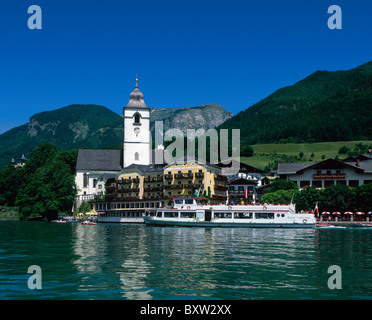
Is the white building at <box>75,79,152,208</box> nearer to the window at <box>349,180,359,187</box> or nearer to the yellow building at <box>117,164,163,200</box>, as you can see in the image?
the yellow building at <box>117,164,163,200</box>

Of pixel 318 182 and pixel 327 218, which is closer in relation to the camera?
pixel 327 218

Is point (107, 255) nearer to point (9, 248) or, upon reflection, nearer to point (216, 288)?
point (9, 248)

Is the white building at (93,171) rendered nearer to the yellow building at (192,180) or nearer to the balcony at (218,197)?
the yellow building at (192,180)

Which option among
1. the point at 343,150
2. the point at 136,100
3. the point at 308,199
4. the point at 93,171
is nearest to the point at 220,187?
the point at 308,199

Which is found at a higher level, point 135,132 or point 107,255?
point 135,132

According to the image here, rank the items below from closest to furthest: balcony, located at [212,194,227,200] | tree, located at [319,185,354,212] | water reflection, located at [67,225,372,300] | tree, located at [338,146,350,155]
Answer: water reflection, located at [67,225,372,300], tree, located at [319,185,354,212], balcony, located at [212,194,227,200], tree, located at [338,146,350,155]

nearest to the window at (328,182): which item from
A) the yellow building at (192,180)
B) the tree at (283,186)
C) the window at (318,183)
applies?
the window at (318,183)

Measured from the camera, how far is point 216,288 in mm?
19906

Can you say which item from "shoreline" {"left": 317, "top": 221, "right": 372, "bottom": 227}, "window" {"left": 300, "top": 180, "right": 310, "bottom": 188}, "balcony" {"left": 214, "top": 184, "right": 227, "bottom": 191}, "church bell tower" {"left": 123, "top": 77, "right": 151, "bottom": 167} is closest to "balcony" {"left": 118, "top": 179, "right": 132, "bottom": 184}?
"church bell tower" {"left": 123, "top": 77, "right": 151, "bottom": 167}

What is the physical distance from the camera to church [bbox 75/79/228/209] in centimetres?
9788

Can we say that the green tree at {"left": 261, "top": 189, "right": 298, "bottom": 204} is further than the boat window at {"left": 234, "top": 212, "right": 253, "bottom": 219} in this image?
Yes

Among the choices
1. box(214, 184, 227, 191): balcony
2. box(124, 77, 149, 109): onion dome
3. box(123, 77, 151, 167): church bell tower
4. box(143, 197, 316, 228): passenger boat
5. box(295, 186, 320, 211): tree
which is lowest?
box(143, 197, 316, 228): passenger boat

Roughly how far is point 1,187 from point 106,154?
3439cm
